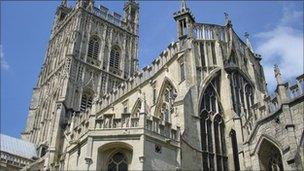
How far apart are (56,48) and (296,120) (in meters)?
41.8

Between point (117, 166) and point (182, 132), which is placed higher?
point (182, 132)

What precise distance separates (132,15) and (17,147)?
2627 centimetres

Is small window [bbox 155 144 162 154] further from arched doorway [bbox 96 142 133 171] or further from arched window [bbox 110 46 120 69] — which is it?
arched window [bbox 110 46 120 69]

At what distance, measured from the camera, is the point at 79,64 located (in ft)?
161

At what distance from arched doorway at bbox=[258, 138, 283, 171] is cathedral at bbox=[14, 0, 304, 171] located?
1.9 inches

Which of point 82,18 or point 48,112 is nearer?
point 48,112

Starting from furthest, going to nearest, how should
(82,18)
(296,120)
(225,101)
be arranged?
1. (82,18)
2. (225,101)
3. (296,120)

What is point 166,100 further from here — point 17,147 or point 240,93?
point 17,147

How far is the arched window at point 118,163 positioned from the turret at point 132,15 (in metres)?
40.3

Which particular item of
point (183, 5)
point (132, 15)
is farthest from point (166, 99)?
point (132, 15)

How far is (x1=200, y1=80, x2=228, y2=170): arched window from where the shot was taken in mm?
23805

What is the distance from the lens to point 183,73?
1057 inches

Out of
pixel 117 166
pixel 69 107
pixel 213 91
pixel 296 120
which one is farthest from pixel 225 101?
pixel 69 107

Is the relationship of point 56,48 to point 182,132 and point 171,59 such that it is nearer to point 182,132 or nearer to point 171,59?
point 171,59
